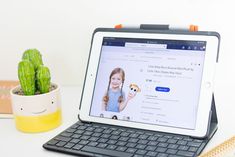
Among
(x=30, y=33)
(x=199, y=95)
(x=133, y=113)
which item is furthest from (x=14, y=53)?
(x=199, y=95)

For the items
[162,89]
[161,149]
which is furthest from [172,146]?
[162,89]

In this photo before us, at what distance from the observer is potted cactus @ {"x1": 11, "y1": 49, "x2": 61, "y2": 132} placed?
0.70 metres

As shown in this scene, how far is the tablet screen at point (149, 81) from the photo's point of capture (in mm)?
675

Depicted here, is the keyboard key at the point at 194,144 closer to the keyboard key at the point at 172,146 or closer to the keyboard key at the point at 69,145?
the keyboard key at the point at 172,146

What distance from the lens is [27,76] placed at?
0.70 metres

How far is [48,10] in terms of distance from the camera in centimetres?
95

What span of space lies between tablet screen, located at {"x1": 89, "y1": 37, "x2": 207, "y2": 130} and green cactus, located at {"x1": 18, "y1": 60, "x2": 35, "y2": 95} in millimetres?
125

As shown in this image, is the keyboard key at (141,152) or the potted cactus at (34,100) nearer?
the keyboard key at (141,152)

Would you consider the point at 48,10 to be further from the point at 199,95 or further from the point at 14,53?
the point at 199,95

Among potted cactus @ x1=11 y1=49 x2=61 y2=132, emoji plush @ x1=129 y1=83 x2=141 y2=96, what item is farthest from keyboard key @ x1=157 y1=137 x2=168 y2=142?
potted cactus @ x1=11 y1=49 x2=61 y2=132

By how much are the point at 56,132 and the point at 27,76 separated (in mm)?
120

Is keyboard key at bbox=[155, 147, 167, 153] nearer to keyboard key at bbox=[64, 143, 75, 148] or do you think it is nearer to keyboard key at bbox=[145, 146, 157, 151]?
keyboard key at bbox=[145, 146, 157, 151]

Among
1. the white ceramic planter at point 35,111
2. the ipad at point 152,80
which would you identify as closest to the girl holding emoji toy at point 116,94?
the ipad at point 152,80

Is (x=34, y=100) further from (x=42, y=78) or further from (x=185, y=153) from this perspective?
(x=185, y=153)
